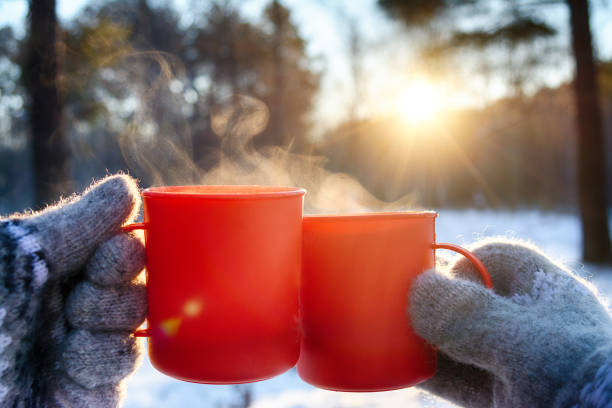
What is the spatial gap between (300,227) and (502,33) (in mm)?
→ 6690

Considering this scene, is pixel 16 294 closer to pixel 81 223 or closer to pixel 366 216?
pixel 81 223

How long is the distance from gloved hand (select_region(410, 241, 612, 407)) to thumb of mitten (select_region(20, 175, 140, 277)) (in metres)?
0.61

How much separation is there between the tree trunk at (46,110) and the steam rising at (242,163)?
0.58 metres

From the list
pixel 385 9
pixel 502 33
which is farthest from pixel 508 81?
pixel 385 9

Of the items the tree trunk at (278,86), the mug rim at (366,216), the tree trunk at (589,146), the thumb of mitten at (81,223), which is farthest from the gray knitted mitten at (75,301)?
the tree trunk at (278,86)

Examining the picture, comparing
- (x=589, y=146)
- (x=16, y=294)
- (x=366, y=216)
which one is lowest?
(x=16, y=294)

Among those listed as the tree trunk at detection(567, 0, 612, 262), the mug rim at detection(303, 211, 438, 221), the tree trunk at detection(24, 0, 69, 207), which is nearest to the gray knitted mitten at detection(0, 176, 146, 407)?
the mug rim at detection(303, 211, 438, 221)

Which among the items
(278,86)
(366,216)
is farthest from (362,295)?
(278,86)

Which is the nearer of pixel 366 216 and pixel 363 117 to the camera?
pixel 366 216

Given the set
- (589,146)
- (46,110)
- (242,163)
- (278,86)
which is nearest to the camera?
(46,110)

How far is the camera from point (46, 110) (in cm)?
377

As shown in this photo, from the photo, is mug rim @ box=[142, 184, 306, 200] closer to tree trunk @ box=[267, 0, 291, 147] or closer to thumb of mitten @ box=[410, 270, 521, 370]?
thumb of mitten @ box=[410, 270, 521, 370]

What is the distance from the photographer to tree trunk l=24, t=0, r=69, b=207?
3.68 metres

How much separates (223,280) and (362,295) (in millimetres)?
275
